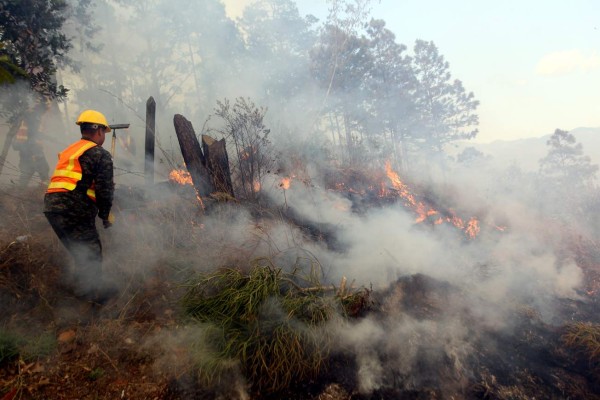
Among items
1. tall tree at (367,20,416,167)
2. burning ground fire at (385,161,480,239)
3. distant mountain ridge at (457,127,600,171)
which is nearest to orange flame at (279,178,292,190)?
burning ground fire at (385,161,480,239)

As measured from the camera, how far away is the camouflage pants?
352 cm

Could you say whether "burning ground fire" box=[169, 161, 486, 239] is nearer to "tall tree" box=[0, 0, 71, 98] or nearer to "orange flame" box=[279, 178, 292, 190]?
"orange flame" box=[279, 178, 292, 190]

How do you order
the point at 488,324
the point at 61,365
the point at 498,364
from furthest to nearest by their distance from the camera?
the point at 488,324, the point at 498,364, the point at 61,365

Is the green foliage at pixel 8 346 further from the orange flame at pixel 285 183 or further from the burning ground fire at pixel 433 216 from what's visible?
the burning ground fire at pixel 433 216

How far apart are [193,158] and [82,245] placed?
2.84 metres

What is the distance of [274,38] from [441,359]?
2255 centimetres

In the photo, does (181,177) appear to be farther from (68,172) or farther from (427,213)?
(427,213)

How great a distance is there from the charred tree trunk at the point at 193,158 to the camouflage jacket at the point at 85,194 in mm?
2288

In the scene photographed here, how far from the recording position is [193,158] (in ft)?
19.9

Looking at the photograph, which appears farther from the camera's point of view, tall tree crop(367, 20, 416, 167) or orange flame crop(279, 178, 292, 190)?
tall tree crop(367, 20, 416, 167)

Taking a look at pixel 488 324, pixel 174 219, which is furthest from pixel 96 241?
pixel 488 324

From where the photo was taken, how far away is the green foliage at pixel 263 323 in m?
3.16

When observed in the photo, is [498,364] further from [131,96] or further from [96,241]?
[131,96]

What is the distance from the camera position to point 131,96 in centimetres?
2169
